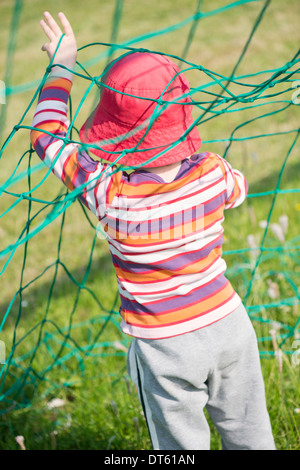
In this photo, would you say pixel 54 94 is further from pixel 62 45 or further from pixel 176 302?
pixel 176 302

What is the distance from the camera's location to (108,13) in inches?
334

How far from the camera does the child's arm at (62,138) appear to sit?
1.12 meters

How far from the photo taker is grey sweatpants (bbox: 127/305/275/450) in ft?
3.90

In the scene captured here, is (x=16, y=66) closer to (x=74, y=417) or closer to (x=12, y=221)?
(x=12, y=221)

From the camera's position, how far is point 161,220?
3.69 ft

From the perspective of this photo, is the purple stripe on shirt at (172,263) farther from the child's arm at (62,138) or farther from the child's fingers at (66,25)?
the child's fingers at (66,25)

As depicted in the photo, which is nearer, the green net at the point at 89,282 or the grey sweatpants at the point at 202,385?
the grey sweatpants at the point at 202,385

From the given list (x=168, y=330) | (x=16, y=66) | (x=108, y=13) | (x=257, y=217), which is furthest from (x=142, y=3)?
(x=168, y=330)

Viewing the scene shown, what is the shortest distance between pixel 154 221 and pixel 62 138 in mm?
260

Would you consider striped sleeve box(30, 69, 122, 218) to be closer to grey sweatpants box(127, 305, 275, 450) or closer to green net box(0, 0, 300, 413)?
green net box(0, 0, 300, 413)

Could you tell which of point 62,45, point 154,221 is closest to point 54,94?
point 62,45

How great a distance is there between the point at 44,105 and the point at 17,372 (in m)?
1.14

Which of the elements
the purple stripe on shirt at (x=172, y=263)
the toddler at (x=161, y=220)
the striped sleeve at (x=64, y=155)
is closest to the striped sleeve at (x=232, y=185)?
the toddler at (x=161, y=220)

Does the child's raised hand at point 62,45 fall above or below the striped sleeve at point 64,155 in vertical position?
above
